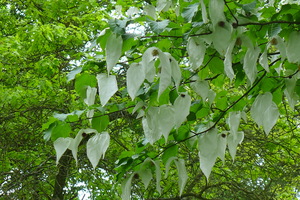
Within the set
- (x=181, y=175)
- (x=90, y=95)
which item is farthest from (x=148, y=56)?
(x=181, y=175)

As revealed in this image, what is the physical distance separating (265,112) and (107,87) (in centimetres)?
38

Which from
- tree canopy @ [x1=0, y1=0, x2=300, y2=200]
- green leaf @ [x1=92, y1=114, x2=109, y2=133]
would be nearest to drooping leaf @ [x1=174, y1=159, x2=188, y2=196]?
tree canopy @ [x1=0, y1=0, x2=300, y2=200]

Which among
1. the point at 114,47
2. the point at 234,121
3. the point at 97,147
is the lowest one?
the point at 234,121

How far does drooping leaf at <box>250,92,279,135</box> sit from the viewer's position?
102 centimetres

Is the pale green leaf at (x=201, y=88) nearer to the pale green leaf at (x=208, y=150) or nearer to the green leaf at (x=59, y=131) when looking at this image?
the pale green leaf at (x=208, y=150)

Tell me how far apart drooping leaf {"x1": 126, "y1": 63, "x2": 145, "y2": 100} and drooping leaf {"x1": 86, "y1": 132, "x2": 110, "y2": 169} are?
171mm

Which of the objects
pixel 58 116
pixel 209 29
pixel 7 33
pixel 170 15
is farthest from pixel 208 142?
pixel 7 33

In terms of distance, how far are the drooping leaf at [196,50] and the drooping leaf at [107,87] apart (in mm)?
188

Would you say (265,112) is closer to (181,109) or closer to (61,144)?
(181,109)

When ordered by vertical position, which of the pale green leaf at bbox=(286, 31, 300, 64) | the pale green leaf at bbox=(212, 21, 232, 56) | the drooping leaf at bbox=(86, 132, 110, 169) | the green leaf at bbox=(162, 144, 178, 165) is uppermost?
the pale green leaf at bbox=(212, 21, 232, 56)

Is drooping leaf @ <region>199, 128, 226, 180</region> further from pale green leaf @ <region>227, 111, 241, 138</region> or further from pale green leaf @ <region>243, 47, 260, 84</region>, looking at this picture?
pale green leaf @ <region>243, 47, 260, 84</region>

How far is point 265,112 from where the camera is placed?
1.04m

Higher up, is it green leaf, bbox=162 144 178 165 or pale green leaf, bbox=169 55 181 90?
pale green leaf, bbox=169 55 181 90

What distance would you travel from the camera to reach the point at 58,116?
3.78 feet
